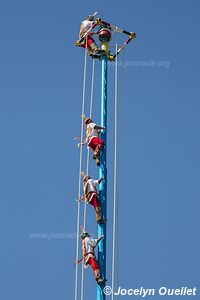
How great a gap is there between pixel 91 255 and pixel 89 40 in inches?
211

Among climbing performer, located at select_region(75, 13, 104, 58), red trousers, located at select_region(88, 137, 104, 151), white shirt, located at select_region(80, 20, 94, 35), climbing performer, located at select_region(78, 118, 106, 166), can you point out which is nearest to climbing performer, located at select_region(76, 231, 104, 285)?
climbing performer, located at select_region(78, 118, 106, 166)

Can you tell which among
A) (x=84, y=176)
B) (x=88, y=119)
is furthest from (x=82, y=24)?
(x=84, y=176)

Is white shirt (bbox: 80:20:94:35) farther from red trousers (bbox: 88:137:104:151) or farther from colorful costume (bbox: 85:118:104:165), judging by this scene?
red trousers (bbox: 88:137:104:151)

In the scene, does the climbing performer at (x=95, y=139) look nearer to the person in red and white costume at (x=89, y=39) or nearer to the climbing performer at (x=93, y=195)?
the climbing performer at (x=93, y=195)

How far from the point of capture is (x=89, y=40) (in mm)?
15344

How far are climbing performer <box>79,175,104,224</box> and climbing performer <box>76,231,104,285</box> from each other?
1.50 feet

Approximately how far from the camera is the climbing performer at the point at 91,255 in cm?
1319

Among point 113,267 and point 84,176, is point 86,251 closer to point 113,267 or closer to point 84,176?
point 113,267

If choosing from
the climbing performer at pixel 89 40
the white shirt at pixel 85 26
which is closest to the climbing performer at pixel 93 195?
the climbing performer at pixel 89 40

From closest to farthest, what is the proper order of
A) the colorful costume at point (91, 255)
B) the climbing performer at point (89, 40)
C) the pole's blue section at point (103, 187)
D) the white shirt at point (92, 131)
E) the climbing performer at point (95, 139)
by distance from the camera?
the colorful costume at point (91, 255)
the pole's blue section at point (103, 187)
the climbing performer at point (95, 139)
the white shirt at point (92, 131)
the climbing performer at point (89, 40)

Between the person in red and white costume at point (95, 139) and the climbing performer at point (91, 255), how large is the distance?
5.79ft

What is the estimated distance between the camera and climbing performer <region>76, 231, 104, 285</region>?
519 inches

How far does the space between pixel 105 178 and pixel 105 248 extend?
1578mm

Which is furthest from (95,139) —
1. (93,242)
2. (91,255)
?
(91,255)
